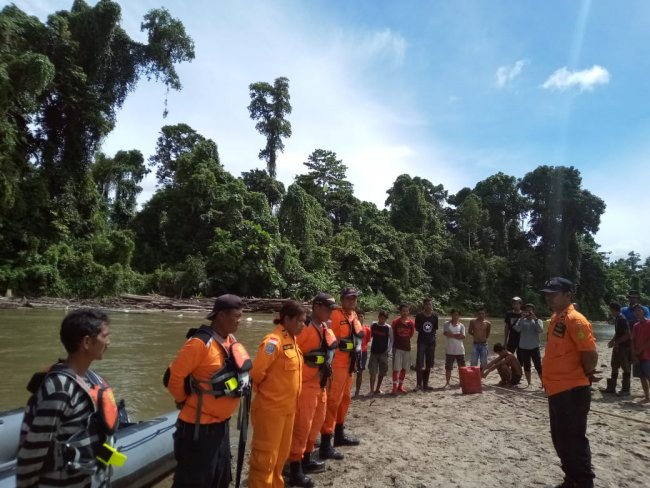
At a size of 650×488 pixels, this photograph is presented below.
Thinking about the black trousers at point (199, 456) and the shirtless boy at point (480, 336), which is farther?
the shirtless boy at point (480, 336)

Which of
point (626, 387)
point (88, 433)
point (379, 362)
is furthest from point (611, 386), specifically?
point (88, 433)

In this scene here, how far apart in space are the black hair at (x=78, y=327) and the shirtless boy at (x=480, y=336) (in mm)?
8169

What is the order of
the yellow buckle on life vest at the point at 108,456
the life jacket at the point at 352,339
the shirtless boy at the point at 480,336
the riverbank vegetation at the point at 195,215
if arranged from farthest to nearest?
the riverbank vegetation at the point at 195,215, the shirtless boy at the point at 480,336, the life jacket at the point at 352,339, the yellow buckle on life vest at the point at 108,456

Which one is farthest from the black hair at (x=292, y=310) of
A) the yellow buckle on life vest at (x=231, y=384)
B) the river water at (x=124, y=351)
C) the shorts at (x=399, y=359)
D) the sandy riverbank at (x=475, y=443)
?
the shorts at (x=399, y=359)

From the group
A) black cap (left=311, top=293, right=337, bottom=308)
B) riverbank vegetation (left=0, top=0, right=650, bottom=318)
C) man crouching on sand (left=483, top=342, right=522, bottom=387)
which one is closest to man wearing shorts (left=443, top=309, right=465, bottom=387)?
man crouching on sand (left=483, top=342, right=522, bottom=387)

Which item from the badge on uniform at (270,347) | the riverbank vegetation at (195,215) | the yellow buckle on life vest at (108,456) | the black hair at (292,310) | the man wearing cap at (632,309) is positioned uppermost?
the riverbank vegetation at (195,215)

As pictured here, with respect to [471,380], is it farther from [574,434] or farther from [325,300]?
[325,300]

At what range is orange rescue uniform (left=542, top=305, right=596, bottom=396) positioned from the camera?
12.6 feet

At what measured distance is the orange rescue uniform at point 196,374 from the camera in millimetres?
2844

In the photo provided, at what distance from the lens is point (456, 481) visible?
13.9ft

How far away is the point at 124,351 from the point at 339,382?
9.12 meters

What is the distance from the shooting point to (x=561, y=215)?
47.9 meters

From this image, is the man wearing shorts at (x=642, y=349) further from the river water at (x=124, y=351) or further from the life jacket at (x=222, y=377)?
the life jacket at (x=222, y=377)

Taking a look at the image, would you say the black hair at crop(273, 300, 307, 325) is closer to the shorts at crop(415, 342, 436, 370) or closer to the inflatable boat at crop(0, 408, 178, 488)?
the inflatable boat at crop(0, 408, 178, 488)
